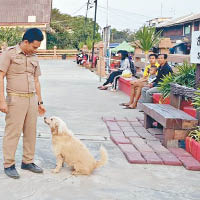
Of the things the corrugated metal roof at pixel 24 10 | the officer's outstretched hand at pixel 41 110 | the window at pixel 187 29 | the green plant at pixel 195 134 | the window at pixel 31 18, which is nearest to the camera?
the officer's outstretched hand at pixel 41 110

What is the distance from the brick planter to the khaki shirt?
2.33m

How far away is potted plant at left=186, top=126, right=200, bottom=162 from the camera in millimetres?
5180

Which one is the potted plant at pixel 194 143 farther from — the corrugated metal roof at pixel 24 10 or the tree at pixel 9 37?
the corrugated metal roof at pixel 24 10

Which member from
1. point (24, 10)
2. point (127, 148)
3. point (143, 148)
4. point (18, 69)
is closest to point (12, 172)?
point (18, 69)

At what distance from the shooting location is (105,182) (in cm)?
429

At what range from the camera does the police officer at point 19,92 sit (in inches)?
164

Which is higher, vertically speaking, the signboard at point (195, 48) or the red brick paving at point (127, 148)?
the signboard at point (195, 48)

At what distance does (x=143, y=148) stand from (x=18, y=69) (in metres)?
2.32

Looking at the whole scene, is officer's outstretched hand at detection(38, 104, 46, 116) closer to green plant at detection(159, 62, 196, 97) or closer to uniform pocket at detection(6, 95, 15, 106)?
uniform pocket at detection(6, 95, 15, 106)

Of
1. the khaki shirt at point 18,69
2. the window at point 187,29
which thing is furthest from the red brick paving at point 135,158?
the window at point 187,29

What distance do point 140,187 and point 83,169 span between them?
67 cm

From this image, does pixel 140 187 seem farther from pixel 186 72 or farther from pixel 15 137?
pixel 186 72

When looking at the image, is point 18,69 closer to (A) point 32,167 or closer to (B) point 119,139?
(A) point 32,167

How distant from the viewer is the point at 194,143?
17.3 feet
